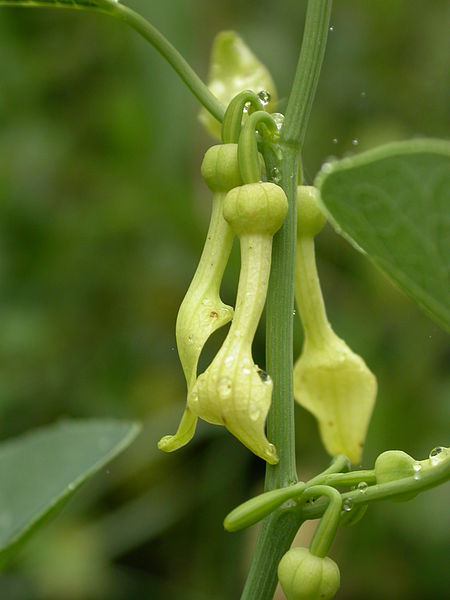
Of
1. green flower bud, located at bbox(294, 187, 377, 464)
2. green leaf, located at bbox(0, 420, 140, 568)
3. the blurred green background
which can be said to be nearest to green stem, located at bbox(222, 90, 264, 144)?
green flower bud, located at bbox(294, 187, 377, 464)

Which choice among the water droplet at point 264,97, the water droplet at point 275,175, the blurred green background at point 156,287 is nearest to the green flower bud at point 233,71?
the water droplet at point 264,97

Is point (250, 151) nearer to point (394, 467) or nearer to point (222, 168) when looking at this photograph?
point (222, 168)

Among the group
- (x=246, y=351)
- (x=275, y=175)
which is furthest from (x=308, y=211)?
(x=246, y=351)

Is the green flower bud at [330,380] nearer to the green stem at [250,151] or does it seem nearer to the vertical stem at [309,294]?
the vertical stem at [309,294]

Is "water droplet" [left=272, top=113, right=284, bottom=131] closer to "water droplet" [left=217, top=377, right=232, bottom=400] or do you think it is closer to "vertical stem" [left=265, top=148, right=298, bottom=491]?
"vertical stem" [left=265, top=148, right=298, bottom=491]

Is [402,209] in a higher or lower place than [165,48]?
lower

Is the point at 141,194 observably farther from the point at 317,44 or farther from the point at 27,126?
the point at 317,44

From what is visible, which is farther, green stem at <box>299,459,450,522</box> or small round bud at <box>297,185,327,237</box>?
small round bud at <box>297,185,327,237</box>
